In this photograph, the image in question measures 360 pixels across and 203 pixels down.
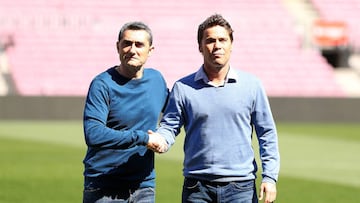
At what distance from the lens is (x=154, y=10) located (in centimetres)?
3847

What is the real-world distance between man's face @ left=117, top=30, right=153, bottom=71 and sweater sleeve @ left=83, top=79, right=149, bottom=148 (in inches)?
8.7

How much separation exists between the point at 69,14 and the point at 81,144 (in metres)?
15.7

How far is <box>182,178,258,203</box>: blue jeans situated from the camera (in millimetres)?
5906

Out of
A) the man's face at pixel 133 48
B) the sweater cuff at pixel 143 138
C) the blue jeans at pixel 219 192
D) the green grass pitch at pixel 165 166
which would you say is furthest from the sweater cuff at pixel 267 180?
the green grass pitch at pixel 165 166

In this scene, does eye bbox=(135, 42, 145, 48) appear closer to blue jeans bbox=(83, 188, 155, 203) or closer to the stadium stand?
blue jeans bbox=(83, 188, 155, 203)

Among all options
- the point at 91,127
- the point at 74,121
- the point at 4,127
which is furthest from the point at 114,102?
the point at 74,121

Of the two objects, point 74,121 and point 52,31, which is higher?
point 52,31

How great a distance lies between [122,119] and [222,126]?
2.45ft

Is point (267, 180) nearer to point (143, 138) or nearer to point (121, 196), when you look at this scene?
point (143, 138)

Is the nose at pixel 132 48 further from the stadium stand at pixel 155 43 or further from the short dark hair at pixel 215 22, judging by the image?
the stadium stand at pixel 155 43

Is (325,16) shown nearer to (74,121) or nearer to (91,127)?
(74,121)

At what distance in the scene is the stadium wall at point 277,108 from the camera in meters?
31.3

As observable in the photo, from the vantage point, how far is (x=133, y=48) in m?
6.18

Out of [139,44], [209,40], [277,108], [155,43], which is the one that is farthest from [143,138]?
[155,43]
